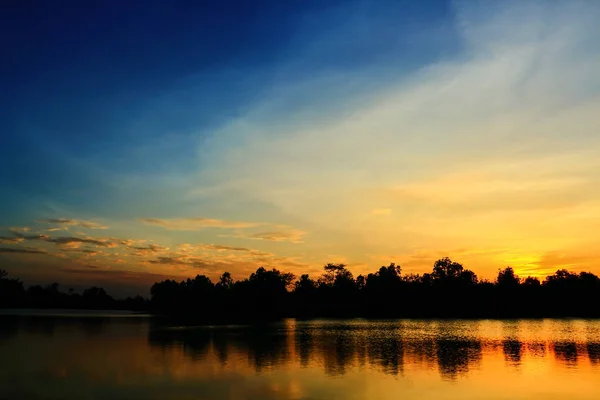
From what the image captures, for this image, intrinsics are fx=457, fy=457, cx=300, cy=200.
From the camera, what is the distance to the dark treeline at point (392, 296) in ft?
475

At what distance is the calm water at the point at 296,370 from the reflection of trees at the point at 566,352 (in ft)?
0.30

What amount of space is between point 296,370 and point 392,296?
5380 inches

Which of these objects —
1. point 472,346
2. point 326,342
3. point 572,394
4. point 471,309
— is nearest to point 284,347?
point 326,342

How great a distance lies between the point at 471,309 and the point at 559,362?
397 ft

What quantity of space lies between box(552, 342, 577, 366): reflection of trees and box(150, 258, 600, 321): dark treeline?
89.5m

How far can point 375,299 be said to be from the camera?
16700 centimetres

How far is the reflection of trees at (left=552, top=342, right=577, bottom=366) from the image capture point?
38.5 meters

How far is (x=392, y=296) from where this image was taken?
16362 centimetres

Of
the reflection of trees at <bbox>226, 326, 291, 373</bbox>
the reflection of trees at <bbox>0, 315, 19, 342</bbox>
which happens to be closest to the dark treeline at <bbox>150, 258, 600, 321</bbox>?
the reflection of trees at <bbox>0, 315, 19, 342</bbox>

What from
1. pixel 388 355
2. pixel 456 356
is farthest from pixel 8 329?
pixel 456 356

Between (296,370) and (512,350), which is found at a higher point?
(512,350)

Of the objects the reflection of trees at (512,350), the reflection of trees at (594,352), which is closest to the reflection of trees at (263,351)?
the reflection of trees at (512,350)

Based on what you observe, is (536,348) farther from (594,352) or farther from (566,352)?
(594,352)

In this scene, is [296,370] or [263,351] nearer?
[296,370]
